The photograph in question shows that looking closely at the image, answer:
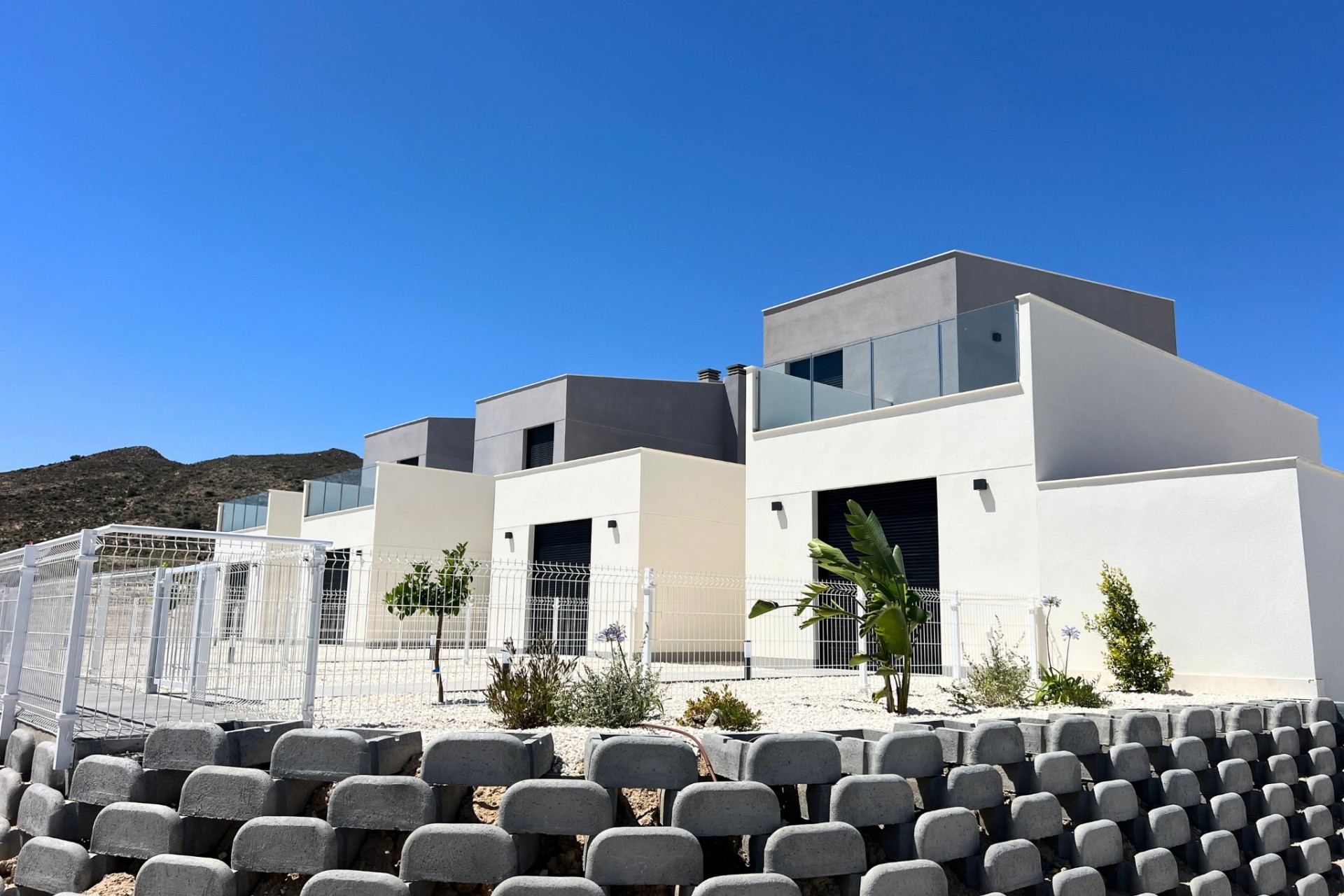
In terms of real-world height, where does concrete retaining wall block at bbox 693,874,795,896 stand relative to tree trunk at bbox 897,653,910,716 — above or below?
below

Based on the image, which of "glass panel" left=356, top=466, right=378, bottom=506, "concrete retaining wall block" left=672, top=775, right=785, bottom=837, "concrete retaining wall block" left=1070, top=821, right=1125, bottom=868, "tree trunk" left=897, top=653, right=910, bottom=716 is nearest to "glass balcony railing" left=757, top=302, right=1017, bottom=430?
"tree trunk" left=897, top=653, right=910, bottom=716

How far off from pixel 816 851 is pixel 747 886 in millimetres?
495

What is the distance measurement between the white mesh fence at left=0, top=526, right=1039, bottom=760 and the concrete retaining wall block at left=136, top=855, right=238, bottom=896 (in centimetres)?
142

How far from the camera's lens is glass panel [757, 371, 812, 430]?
17953 millimetres

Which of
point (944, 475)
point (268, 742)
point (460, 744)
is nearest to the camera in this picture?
point (460, 744)

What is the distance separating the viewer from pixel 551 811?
A: 15.8 ft

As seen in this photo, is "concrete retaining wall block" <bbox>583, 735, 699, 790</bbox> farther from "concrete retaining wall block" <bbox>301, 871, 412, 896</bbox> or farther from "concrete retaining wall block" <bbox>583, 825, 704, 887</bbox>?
"concrete retaining wall block" <bbox>301, 871, 412, 896</bbox>

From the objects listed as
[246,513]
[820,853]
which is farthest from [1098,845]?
[246,513]

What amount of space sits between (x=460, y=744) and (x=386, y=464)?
21341mm

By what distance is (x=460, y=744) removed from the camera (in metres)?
5.03

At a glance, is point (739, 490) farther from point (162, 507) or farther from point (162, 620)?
point (162, 507)

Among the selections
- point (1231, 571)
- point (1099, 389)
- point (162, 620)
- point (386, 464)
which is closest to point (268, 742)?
point (162, 620)

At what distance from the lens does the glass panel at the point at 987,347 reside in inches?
588

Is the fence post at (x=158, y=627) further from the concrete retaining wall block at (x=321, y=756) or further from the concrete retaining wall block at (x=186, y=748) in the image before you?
the concrete retaining wall block at (x=321, y=756)
